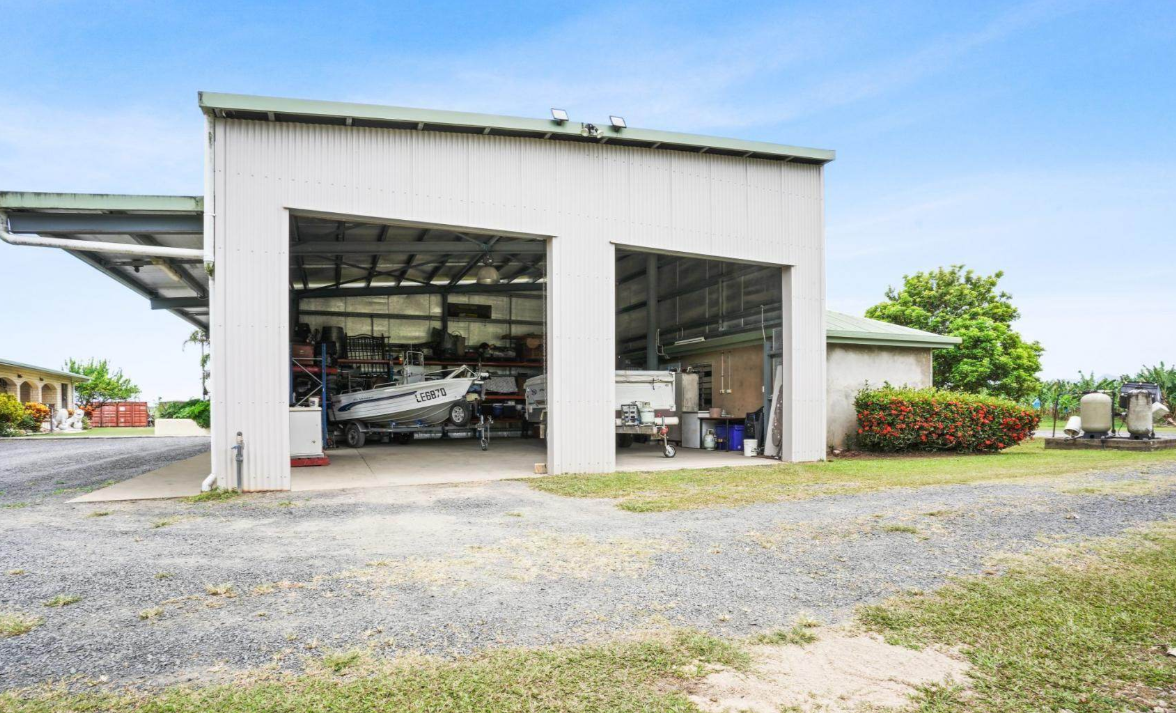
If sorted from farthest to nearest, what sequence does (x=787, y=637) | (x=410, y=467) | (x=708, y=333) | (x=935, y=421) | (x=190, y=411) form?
(x=190, y=411)
(x=708, y=333)
(x=935, y=421)
(x=410, y=467)
(x=787, y=637)

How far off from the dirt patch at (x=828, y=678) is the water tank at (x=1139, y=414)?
16.1 m

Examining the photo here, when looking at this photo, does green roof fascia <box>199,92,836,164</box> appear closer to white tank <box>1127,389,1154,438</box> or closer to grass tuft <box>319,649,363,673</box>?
grass tuft <box>319,649,363,673</box>

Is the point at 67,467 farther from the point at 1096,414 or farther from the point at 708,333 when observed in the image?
the point at 1096,414

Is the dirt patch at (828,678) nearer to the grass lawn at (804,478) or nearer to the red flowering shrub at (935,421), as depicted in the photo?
the grass lawn at (804,478)

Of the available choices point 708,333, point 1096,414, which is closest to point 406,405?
point 708,333

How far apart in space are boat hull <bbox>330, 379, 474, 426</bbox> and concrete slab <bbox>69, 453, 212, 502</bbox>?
5.43 m

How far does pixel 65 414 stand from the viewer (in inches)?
1321

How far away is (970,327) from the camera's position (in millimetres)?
32281

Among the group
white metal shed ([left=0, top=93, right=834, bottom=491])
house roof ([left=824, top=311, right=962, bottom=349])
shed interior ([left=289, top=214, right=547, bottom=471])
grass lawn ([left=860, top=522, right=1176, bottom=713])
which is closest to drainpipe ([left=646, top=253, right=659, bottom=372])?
shed interior ([left=289, top=214, right=547, bottom=471])

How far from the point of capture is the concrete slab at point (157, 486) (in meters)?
8.89

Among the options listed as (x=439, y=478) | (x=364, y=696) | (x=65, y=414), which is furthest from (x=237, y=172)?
(x=65, y=414)

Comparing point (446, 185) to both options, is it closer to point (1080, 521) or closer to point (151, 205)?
point (151, 205)

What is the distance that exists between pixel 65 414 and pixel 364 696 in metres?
38.8

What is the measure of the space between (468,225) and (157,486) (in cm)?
567
